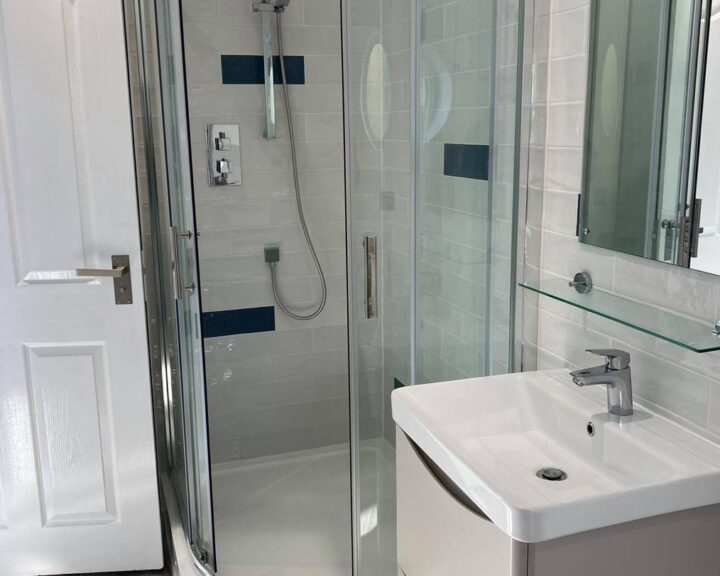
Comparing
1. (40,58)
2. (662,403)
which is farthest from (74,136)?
(662,403)

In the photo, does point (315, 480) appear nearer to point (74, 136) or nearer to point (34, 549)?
point (34, 549)

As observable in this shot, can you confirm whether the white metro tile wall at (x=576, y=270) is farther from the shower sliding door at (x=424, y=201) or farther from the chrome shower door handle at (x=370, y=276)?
the chrome shower door handle at (x=370, y=276)

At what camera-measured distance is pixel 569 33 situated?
1.58 meters

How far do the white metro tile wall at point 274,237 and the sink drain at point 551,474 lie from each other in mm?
1112

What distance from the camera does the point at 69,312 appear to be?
229 centimetres

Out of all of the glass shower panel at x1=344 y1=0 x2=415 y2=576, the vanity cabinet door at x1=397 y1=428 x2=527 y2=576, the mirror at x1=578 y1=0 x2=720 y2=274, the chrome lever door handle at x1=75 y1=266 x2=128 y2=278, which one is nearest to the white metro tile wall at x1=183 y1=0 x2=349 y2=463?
the chrome lever door handle at x1=75 y1=266 x2=128 y2=278

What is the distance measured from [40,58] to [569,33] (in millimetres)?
1436

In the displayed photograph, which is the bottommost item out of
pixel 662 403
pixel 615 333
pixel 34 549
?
pixel 34 549

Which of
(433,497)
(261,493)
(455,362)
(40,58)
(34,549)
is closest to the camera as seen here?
(433,497)

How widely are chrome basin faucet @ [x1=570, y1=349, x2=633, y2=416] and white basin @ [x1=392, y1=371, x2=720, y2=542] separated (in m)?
0.03

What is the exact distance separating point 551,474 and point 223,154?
1635 millimetres

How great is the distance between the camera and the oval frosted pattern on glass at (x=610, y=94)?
4.86ft

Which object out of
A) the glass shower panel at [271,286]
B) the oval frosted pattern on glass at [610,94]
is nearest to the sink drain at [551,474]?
the oval frosted pattern on glass at [610,94]

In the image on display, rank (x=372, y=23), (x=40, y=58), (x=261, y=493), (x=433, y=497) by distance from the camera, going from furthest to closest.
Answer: (x=261, y=493)
(x=40, y=58)
(x=372, y=23)
(x=433, y=497)
